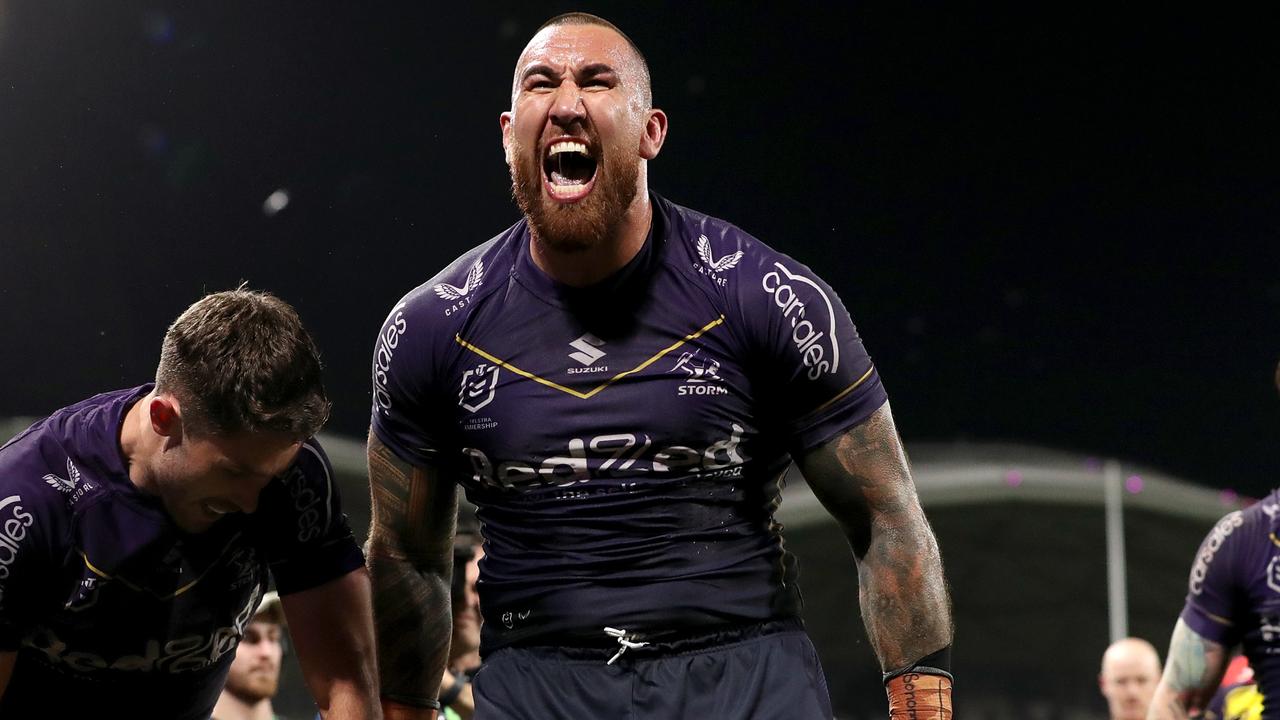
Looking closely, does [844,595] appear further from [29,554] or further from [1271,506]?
[29,554]

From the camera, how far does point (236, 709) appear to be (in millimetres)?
3594

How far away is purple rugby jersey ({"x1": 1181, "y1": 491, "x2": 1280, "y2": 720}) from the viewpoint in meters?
3.66

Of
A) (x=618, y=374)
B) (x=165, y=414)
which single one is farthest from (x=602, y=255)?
(x=165, y=414)

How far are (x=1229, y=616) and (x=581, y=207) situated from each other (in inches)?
100

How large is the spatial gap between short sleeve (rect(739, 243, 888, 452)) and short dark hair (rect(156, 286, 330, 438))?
593 mm

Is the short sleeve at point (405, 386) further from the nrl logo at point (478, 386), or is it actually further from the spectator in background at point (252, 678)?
the spectator in background at point (252, 678)

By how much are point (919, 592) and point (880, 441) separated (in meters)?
0.21

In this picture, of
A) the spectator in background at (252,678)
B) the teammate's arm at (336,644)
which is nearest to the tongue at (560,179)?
the teammate's arm at (336,644)

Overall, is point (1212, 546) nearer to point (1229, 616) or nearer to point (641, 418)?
point (1229, 616)

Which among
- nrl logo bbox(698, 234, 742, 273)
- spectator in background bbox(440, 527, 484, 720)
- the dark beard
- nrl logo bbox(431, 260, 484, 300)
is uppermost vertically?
the dark beard

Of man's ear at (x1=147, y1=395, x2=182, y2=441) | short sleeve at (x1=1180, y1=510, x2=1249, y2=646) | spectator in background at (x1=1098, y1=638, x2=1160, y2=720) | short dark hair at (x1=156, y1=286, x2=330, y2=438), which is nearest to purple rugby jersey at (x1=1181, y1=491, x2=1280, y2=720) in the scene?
short sleeve at (x1=1180, y1=510, x2=1249, y2=646)

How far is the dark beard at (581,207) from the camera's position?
6.44 feet

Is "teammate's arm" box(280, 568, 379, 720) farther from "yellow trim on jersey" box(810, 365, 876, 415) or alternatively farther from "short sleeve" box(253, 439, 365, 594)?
"yellow trim on jersey" box(810, 365, 876, 415)

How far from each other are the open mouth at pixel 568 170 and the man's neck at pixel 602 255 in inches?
2.8
